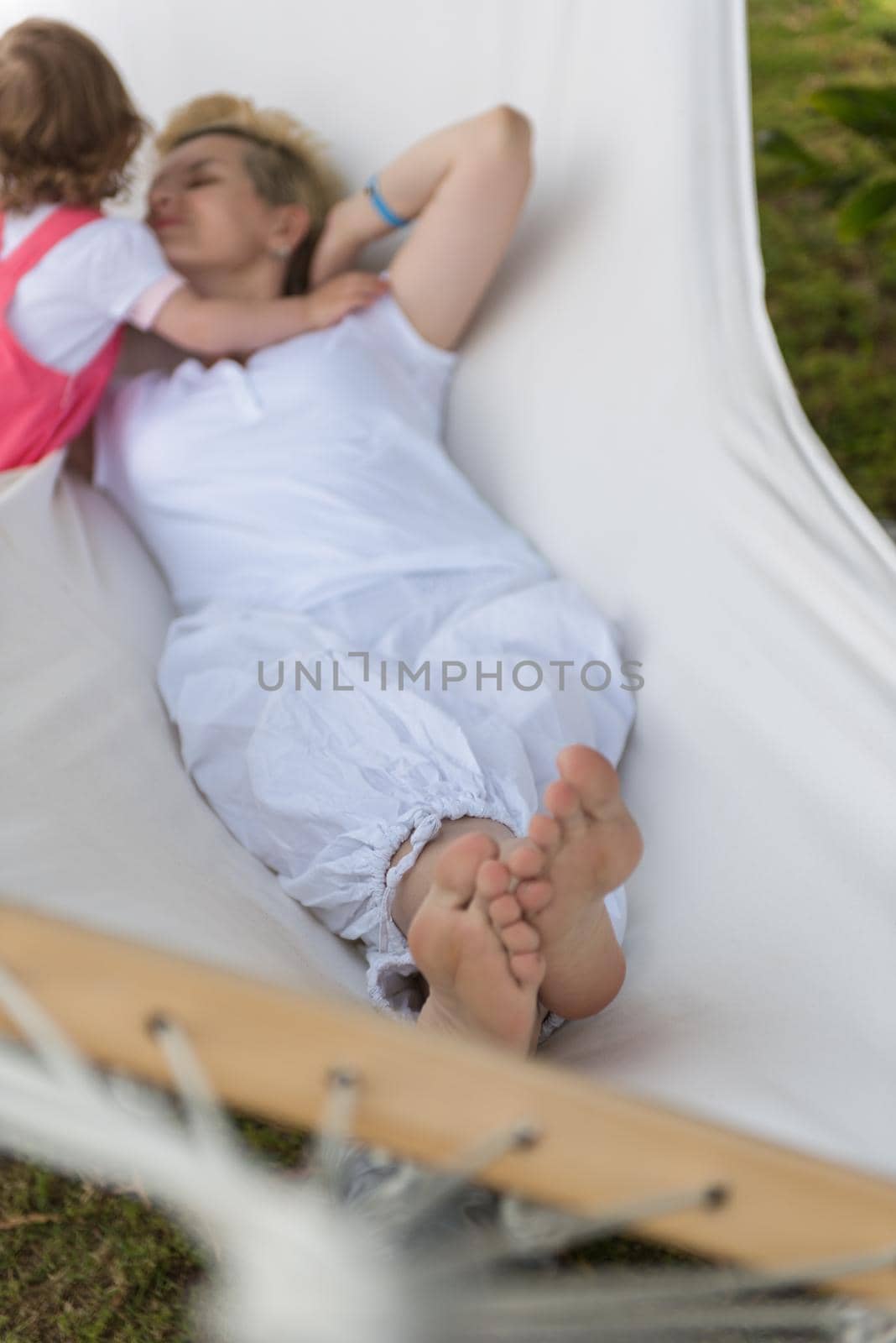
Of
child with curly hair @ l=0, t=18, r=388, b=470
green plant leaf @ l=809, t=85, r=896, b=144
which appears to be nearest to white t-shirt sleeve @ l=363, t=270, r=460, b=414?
child with curly hair @ l=0, t=18, r=388, b=470

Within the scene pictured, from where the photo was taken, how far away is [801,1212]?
52 centimetres

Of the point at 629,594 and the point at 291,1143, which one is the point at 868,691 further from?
the point at 291,1143

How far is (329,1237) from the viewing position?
45 centimetres

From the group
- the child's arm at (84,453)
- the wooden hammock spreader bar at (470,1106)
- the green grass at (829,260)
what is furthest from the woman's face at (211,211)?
the wooden hammock spreader bar at (470,1106)

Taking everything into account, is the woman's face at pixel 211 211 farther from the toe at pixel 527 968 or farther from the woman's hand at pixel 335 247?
the toe at pixel 527 968

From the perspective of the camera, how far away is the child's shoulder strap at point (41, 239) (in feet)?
4.58

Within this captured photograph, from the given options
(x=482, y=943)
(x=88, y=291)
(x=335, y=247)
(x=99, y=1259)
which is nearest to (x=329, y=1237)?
(x=482, y=943)

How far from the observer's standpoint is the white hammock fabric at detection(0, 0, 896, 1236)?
93cm

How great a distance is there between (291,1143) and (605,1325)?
746mm

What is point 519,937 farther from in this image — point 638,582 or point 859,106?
point 859,106

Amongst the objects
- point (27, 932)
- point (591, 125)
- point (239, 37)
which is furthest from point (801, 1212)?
point (239, 37)

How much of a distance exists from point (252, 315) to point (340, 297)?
0.11m

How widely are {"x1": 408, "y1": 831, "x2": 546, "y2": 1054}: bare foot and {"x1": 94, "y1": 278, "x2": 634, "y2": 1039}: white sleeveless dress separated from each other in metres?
0.13

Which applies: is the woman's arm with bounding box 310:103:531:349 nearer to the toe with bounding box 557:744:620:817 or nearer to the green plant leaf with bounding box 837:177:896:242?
the green plant leaf with bounding box 837:177:896:242
